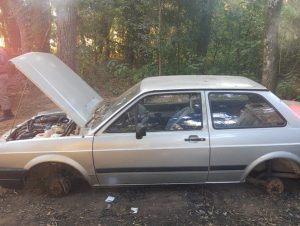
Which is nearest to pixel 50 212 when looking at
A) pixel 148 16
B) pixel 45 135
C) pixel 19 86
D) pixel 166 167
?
pixel 45 135

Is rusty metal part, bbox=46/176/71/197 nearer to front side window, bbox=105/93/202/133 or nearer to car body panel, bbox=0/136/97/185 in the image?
car body panel, bbox=0/136/97/185

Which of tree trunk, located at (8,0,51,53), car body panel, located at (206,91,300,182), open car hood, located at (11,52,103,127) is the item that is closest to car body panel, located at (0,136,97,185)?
open car hood, located at (11,52,103,127)

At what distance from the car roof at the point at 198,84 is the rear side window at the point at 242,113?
0.12 m

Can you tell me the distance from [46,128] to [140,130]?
1710 millimetres

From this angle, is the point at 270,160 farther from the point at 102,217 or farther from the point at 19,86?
the point at 19,86

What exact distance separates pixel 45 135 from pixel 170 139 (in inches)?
67.1

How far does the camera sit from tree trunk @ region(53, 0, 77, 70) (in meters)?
8.31

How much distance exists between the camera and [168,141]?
4.40 metres

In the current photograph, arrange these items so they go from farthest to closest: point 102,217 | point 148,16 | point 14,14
Answer: point 148,16
point 14,14
point 102,217

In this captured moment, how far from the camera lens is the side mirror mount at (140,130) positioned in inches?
169

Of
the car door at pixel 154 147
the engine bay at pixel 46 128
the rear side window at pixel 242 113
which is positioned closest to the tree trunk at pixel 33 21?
the engine bay at pixel 46 128

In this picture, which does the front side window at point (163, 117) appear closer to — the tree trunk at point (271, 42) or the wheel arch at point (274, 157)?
the wheel arch at point (274, 157)

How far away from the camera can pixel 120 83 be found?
1150 centimetres

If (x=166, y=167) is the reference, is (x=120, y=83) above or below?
below
